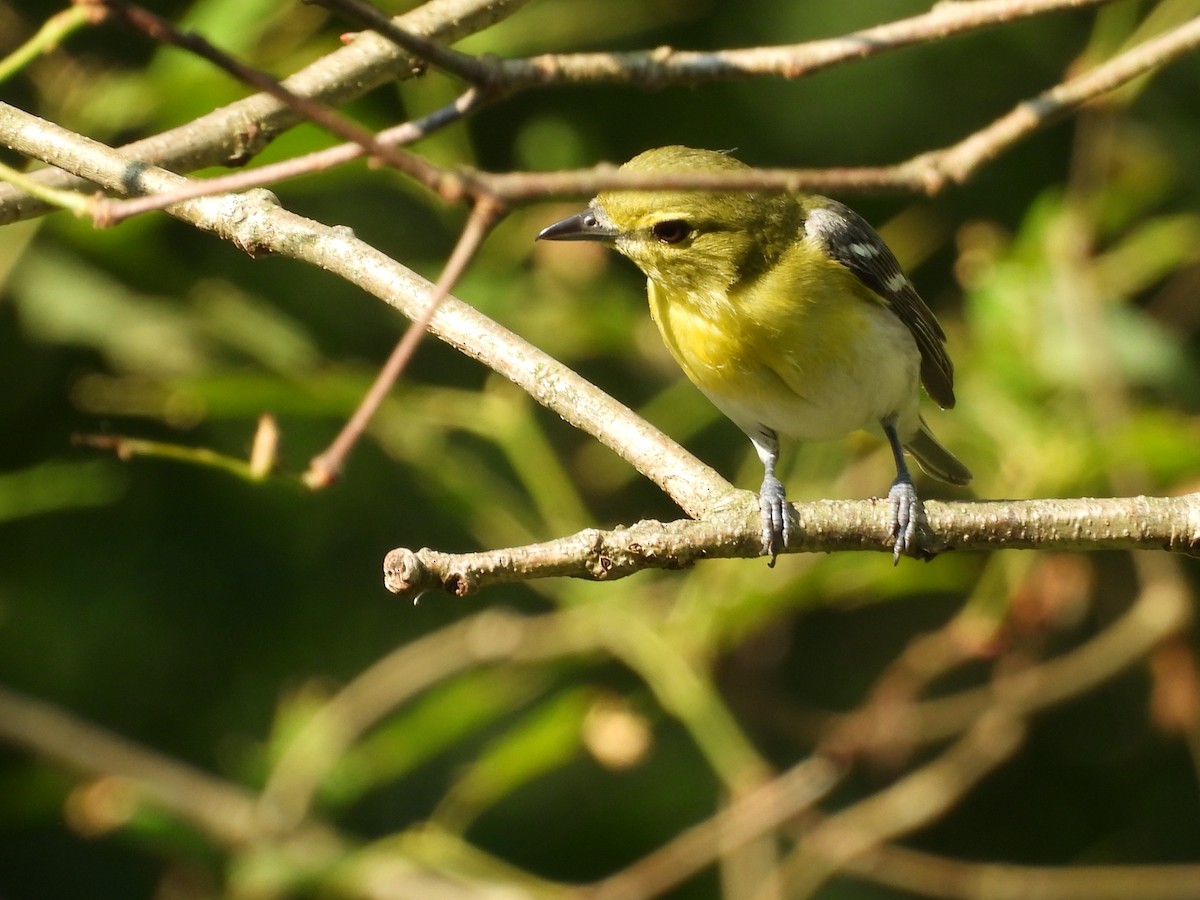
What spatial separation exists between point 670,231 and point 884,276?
2.48 ft

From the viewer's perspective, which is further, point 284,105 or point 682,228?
point 682,228

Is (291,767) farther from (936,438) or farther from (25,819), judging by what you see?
(936,438)

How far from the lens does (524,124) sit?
6.00 metres

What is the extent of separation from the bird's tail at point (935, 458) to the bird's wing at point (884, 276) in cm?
34

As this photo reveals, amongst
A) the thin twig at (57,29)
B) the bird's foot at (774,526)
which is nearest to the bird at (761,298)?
the bird's foot at (774,526)

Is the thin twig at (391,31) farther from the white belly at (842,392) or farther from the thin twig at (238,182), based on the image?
the white belly at (842,392)

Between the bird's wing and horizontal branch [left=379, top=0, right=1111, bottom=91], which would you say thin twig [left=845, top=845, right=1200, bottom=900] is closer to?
the bird's wing

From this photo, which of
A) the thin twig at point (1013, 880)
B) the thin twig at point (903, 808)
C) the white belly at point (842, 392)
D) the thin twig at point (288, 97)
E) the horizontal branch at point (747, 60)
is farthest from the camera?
the thin twig at point (1013, 880)

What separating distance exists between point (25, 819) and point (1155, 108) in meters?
5.15

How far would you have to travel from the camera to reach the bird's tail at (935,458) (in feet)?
15.1

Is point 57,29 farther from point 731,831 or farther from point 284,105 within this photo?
point 731,831

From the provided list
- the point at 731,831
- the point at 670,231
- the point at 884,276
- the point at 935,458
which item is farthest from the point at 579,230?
the point at 731,831

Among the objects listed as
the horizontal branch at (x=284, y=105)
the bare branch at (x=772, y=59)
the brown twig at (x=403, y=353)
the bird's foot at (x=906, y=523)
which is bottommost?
the brown twig at (x=403, y=353)

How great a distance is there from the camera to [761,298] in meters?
3.61
